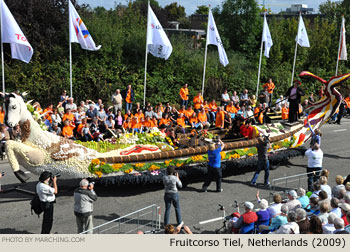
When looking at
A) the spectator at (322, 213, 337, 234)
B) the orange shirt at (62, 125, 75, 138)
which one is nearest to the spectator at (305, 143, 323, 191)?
the spectator at (322, 213, 337, 234)

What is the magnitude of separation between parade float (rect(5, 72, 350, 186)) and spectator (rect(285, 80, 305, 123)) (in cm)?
134

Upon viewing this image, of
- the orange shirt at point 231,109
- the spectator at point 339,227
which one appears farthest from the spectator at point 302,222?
the orange shirt at point 231,109

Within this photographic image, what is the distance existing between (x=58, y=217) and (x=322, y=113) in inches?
356

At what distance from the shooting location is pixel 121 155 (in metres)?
11.2

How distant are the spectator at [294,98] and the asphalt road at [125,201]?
1762 millimetres

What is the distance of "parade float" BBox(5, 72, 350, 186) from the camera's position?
1027cm

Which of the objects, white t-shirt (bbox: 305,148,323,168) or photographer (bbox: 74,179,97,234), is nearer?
photographer (bbox: 74,179,97,234)

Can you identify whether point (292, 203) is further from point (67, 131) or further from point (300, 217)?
point (67, 131)

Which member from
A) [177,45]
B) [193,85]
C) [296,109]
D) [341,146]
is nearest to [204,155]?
[296,109]

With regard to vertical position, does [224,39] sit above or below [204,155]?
above

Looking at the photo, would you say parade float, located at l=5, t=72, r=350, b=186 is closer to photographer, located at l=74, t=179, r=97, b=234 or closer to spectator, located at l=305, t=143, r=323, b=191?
spectator, located at l=305, t=143, r=323, b=191

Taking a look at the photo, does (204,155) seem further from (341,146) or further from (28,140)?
(341,146)

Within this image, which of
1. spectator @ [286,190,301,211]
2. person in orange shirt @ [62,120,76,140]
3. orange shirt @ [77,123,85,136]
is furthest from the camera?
orange shirt @ [77,123,85,136]

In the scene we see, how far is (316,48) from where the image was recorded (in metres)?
32.7
